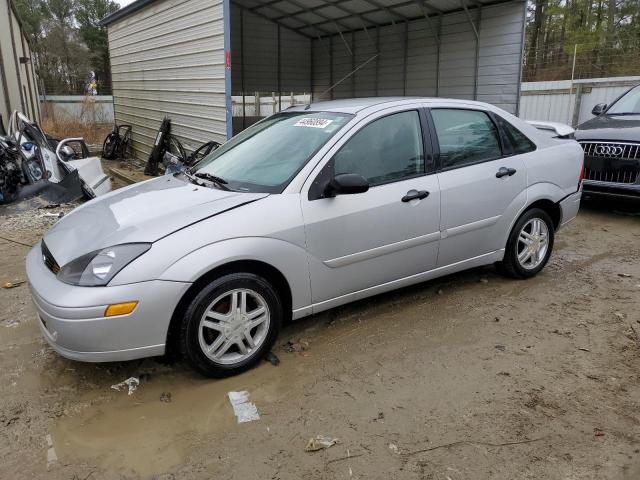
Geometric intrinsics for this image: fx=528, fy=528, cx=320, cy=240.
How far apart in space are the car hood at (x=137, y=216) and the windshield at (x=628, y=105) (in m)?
7.02

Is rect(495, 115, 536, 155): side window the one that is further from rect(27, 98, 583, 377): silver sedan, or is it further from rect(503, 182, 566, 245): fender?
rect(503, 182, 566, 245): fender

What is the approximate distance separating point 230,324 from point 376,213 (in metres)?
1.25

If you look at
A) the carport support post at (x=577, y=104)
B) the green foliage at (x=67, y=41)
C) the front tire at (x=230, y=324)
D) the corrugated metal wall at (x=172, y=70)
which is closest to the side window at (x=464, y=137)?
the front tire at (x=230, y=324)

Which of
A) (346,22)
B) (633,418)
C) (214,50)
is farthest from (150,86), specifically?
(633,418)

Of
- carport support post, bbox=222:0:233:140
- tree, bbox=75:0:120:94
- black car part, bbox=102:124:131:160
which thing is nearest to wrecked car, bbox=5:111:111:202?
carport support post, bbox=222:0:233:140

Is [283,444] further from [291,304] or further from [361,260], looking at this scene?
[361,260]

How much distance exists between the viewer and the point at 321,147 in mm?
3596

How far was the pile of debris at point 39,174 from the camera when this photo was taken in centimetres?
784

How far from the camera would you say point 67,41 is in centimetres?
3641

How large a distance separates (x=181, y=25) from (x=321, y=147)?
23.0ft

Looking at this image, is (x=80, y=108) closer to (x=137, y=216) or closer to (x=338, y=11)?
(x=338, y=11)

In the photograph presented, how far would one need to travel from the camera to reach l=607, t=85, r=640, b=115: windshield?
26.2 ft

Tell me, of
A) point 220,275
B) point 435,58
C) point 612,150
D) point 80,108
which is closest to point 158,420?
point 220,275

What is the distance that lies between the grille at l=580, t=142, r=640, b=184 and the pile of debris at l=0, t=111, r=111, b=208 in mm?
7356
